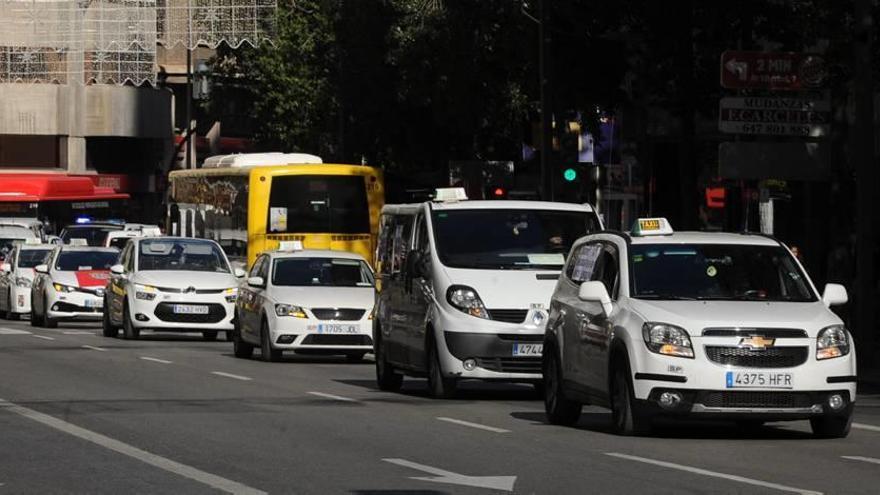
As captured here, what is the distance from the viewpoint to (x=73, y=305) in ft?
138

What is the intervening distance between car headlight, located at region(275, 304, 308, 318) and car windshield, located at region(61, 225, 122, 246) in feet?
92.0

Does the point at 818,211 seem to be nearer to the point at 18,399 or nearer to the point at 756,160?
the point at 756,160

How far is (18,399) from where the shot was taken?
2023 cm

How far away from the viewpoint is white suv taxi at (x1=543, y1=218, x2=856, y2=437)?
628 inches

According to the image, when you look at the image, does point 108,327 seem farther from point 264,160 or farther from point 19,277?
point 19,277

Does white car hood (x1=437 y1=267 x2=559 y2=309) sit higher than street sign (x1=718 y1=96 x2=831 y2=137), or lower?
lower

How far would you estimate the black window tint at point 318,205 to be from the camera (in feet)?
136

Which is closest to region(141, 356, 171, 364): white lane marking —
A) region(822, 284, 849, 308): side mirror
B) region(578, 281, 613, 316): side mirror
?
region(578, 281, 613, 316): side mirror

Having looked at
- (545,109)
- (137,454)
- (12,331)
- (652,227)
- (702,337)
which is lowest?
(12,331)

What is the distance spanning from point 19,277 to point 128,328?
11390 mm

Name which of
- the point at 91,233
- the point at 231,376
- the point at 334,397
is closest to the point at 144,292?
the point at 231,376

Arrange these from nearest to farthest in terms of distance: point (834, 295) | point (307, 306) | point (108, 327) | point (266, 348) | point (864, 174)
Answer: point (834, 295), point (864, 174), point (307, 306), point (266, 348), point (108, 327)

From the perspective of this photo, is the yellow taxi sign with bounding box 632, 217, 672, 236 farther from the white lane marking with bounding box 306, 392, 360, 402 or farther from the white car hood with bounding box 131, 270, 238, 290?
the white car hood with bounding box 131, 270, 238, 290

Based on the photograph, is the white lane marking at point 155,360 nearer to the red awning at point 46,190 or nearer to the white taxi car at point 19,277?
the white taxi car at point 19,277
